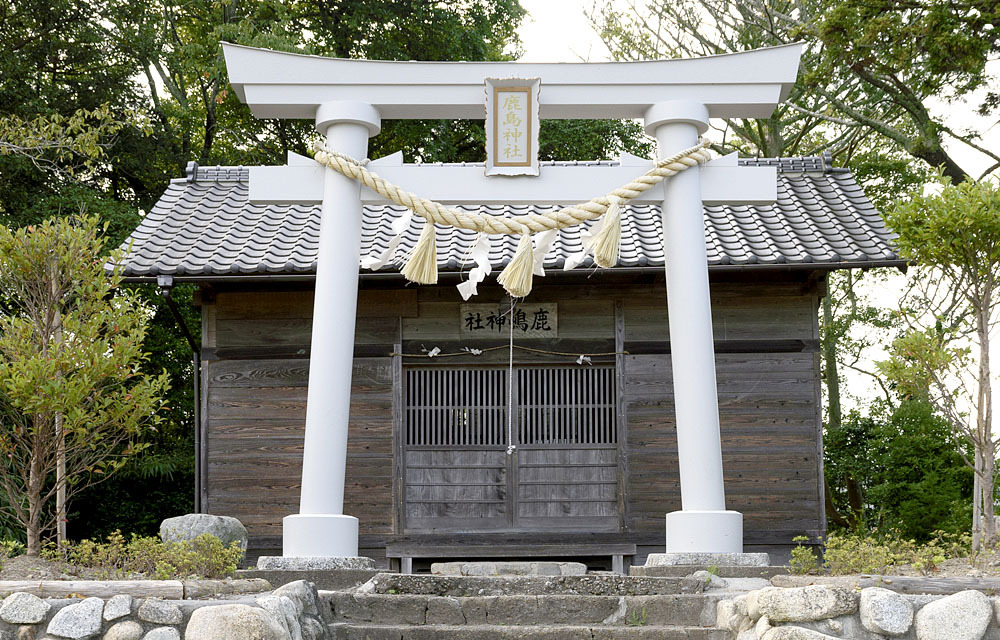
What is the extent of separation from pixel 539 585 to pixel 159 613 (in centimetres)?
212

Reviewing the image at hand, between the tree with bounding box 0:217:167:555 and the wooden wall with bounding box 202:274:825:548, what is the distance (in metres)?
2.55

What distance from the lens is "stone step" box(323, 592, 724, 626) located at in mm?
5164

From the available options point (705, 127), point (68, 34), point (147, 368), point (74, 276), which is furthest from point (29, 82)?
point (705, 127)

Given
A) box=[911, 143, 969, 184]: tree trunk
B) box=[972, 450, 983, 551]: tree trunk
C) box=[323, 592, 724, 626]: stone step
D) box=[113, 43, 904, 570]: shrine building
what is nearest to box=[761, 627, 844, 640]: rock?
box=[323, 592, 724, 626]: stone step

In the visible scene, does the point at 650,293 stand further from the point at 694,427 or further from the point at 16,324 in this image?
the point at 16,324

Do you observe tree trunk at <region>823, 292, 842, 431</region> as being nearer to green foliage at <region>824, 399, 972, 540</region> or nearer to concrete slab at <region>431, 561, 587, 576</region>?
green foliage at <region>824, 399, 972, 540</region>

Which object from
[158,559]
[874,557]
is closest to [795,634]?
[874,557]

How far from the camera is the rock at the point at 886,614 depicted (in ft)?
14.0

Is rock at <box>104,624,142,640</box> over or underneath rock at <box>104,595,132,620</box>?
underneath

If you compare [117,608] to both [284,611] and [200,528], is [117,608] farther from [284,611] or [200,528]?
[200,528]

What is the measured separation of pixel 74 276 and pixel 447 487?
3.96 meters

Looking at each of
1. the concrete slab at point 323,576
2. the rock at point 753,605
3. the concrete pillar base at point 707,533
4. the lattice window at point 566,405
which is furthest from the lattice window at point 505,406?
the rock at point 753,605

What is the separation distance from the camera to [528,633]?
492 cm

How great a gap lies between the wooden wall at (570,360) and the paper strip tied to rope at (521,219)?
278 centimetres
